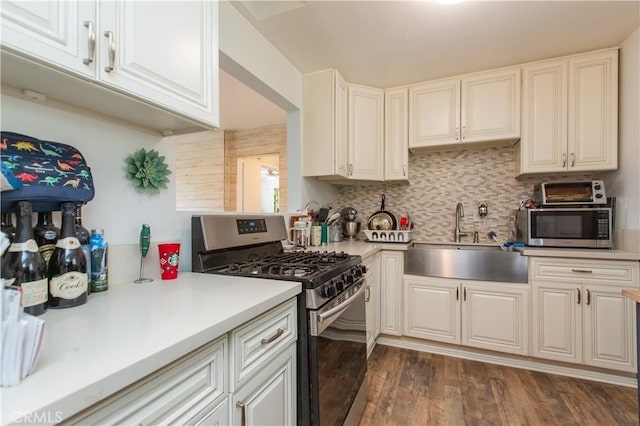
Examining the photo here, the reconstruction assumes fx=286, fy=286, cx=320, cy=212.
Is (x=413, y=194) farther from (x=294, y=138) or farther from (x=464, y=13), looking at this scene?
(x=464, y=13)

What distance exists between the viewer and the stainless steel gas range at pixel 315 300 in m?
1.12

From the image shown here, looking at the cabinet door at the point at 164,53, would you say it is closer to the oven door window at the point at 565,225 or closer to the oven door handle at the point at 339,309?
the oven door handle at the point at 339,309

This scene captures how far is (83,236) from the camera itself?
0.96 m

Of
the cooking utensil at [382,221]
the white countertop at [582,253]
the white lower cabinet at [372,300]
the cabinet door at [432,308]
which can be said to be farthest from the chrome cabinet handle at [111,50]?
the white countertop at [582,253]

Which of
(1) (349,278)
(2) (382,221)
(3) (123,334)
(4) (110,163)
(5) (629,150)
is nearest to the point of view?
(3) (123,334)

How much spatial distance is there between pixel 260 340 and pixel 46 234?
73cm

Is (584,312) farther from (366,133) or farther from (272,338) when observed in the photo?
(272,338)

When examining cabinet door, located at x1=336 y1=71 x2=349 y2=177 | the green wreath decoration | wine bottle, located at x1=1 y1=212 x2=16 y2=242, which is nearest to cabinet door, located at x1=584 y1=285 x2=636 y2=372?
cabinet door, located at x1=336 y1=71 x2=349 y2=177

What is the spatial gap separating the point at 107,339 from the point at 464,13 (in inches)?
91.2

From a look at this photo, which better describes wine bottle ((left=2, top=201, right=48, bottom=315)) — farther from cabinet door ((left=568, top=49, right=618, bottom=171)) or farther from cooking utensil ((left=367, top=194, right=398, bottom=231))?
cabinet door ((left=568, top=49, right=618, bottom=171))

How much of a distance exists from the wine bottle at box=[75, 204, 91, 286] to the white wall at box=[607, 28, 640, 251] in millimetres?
3070

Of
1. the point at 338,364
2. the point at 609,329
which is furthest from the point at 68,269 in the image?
the point at 609,329

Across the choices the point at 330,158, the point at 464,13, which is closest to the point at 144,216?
the point at 330,158

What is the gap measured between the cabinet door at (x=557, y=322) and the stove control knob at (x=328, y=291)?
176 centimetres
